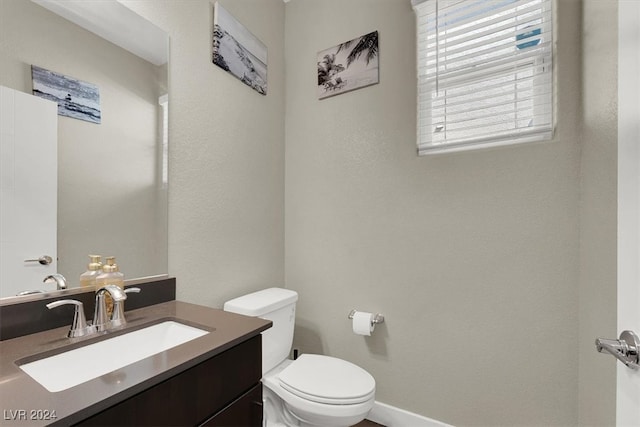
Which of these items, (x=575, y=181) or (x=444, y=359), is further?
(x=444, y=359)

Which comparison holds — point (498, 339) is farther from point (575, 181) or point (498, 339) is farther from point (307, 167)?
point (307, 167)

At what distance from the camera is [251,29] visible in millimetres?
1800

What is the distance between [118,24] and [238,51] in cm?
65

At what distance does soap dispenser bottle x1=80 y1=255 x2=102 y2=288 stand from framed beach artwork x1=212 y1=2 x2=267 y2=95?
44.3 inches

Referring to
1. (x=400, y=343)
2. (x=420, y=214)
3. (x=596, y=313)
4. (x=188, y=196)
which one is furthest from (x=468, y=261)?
(x=188, y=196)

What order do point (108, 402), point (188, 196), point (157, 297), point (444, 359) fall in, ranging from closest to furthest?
point (108, 402) < point (157, 297) < point (188, 196) < point (444, 359)

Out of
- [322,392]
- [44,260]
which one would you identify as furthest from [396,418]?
[44,260]

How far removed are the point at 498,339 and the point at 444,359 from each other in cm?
30

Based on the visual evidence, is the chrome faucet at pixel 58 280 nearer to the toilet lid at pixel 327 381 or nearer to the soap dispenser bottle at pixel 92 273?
the soap dispenser bottle at pixel 92 273

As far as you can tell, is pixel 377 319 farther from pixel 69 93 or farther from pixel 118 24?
pixel 118 24

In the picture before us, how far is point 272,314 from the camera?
1.57 meters

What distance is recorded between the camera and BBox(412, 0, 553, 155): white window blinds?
4.54 ft

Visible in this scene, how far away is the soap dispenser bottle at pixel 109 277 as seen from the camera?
3.44 feet

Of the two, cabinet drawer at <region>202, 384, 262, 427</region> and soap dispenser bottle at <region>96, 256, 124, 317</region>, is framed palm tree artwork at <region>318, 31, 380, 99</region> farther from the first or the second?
cabinet drawer at <region>202, 384, 262, 427</region>
